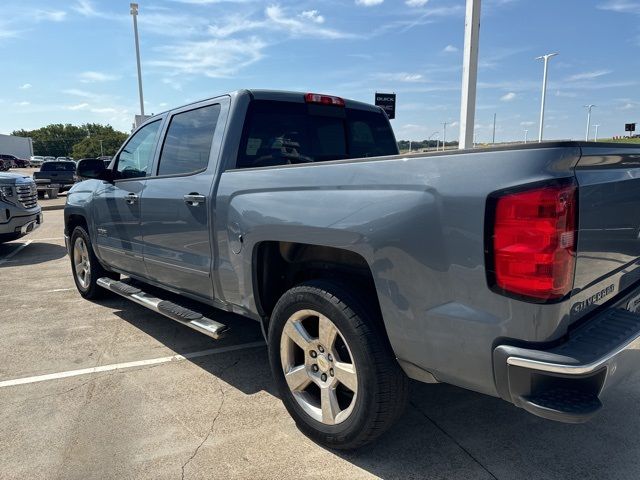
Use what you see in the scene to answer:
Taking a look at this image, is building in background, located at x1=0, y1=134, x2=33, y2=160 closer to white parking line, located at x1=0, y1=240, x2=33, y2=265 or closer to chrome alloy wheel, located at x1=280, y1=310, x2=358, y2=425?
white parking line, located at x1=0, y1=240, x2=33, y2=265

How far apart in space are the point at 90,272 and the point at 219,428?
3.36 meters

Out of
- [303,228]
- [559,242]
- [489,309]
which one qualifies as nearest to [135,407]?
[303,228]

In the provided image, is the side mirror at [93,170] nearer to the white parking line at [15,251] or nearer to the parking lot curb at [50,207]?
the white parking line at [15,251]

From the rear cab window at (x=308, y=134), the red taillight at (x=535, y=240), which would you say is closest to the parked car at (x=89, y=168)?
the rear cab window at (x=308, y=134)

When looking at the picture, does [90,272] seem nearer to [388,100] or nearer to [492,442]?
[492,442]

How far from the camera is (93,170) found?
15.2 ft

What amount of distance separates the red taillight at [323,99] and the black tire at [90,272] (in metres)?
3.12

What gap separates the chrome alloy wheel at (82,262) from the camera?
18.3 feet

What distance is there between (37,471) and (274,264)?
1705 millimetres

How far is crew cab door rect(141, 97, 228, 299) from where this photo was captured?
11.0 feet

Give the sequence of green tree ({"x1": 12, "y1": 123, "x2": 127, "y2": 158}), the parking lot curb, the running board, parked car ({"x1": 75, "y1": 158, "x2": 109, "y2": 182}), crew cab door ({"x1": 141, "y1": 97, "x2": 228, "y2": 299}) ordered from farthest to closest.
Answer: green tree ({"x1": 12, "y1": 123, "x2": 127, "y2": 158}) → the parking lot curb → parked car ({"x1": 75, "y1": 158, "x2": 109, "y2": 182}) → crew cab door ({"x1": 141, "y1": 97, "x2": 228, "y2": 299}) → the running board

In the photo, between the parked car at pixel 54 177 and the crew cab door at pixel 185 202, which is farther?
the parked car at pixel 54 177

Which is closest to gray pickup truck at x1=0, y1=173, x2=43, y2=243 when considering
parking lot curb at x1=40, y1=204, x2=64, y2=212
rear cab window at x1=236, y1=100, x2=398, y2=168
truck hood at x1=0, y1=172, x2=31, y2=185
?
truck hood at x1=0, y1=172, x2=31, y2=185

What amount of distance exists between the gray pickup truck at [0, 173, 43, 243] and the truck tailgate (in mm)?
9188
